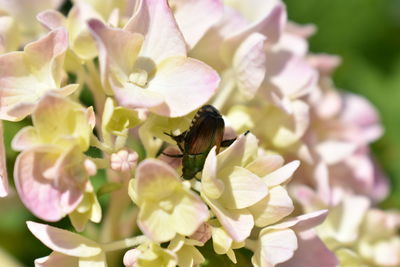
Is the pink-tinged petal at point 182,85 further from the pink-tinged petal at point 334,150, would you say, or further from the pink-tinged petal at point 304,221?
the pink-tinged petal at point 334,150

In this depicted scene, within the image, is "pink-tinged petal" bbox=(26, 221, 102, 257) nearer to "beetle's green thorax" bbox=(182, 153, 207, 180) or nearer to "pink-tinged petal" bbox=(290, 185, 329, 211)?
"beetle's green thorax" bbox=(182, 153, 207, 180)

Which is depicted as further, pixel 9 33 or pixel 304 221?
pixel 9 33

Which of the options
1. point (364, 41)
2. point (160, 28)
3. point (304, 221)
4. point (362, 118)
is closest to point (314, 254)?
point (304, 221)

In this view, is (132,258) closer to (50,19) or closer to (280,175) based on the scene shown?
(280,175)

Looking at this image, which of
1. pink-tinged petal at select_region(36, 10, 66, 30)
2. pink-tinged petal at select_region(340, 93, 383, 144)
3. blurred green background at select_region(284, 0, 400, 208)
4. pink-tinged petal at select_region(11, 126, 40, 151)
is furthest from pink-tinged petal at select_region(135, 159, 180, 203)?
blurred green background at select_region(284, 0, 400, 208)

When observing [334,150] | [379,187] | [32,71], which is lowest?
[379,187]

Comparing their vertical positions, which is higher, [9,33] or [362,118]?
[9,33]

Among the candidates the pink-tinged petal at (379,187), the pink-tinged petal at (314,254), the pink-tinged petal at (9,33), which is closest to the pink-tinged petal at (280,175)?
the pink-tinged petal at (314,254)

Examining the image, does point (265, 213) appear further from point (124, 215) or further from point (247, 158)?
point (124, 215)
